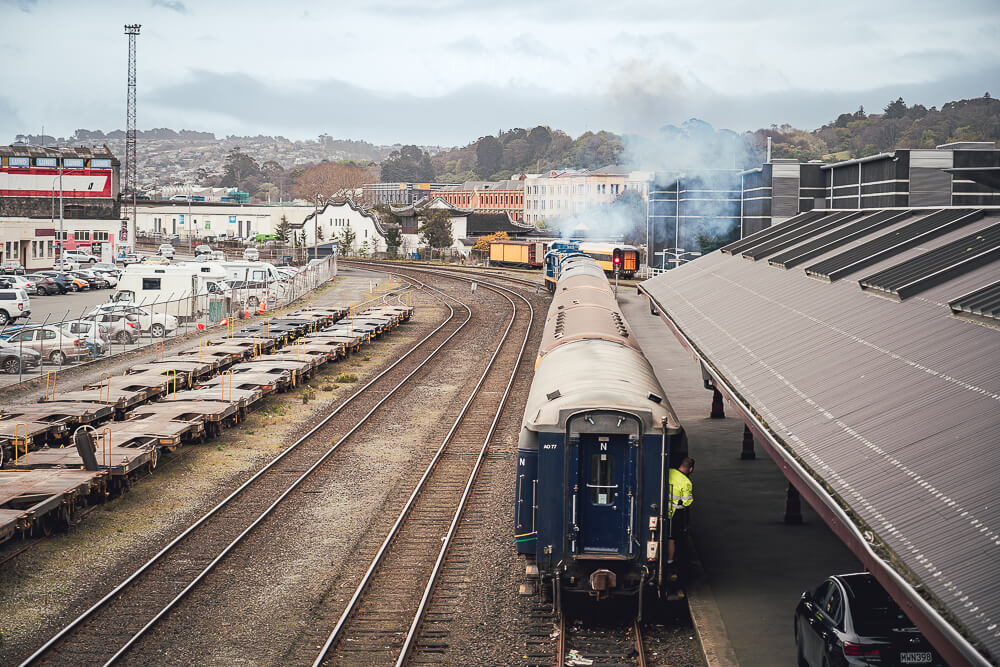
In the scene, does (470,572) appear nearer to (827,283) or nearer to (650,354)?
(827,283)

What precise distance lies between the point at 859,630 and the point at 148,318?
3734 centimetres

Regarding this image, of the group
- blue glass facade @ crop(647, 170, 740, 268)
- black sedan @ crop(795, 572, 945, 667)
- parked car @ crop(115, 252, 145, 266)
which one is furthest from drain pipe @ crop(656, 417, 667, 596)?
parked car @ crop(115, 252, 145, 266)

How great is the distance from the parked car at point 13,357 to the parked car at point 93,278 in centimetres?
3234

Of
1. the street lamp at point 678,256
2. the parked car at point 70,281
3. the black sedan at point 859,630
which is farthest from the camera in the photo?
the street lamp at point 678,256

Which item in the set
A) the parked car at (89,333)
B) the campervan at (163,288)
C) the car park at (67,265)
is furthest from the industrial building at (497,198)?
the parked car at (89,333)

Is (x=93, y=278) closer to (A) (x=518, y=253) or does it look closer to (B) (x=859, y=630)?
(A) (x=518, y=253)

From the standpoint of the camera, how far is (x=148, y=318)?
42.2 m

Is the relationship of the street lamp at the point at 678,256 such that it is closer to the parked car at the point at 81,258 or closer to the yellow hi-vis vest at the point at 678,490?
the parked car at the point at 81,258

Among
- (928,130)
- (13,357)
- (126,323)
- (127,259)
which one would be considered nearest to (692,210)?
(126,323)

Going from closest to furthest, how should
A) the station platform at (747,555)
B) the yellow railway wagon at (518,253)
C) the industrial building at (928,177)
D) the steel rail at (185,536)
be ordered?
Result: the steel rail at (185,536)
the station platform at (747,555)
the industrial building at (928,177)
the yellow railway wagon at (518,253)

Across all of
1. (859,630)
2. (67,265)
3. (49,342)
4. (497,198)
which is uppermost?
(497,198)

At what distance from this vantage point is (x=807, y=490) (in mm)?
10633

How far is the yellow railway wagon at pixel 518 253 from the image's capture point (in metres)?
87.2

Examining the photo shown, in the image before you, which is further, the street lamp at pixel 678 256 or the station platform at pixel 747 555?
the street lamp at pixel 678 256
